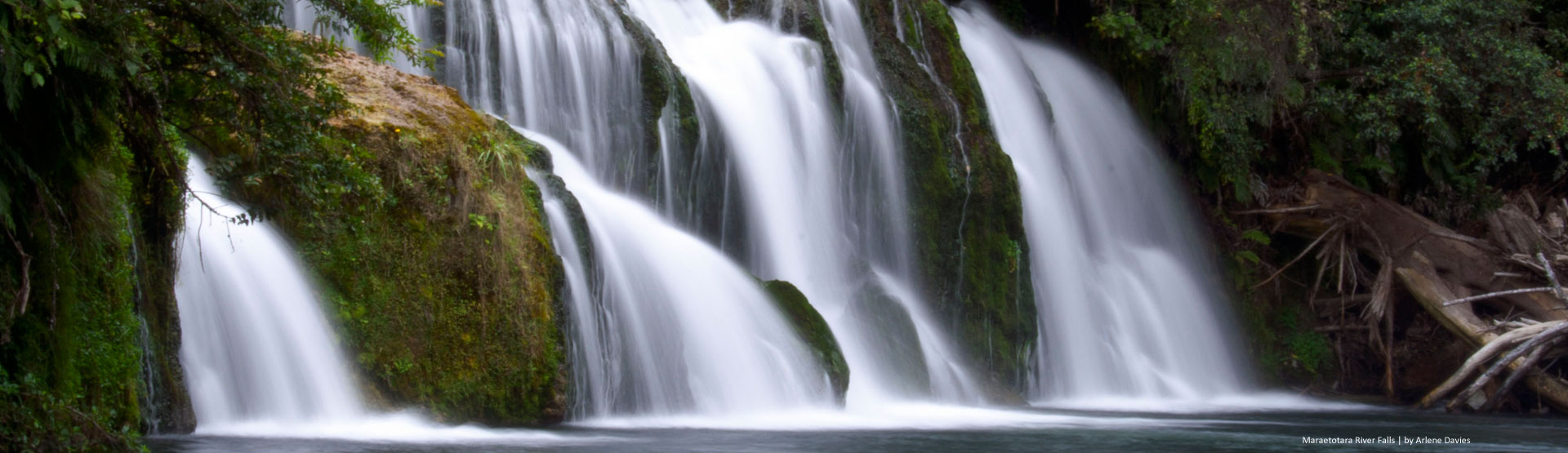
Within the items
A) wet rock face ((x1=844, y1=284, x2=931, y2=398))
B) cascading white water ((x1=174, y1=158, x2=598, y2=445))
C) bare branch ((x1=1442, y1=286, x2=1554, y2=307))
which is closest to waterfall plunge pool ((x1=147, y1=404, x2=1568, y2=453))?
cascading white water ((x1=174, y1=158, x2=598, y2=445))

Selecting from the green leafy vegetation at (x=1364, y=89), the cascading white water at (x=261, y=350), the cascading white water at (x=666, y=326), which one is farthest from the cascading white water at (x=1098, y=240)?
the cascading white water at (x=261, y=350)

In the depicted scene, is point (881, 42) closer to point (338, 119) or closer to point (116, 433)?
point (338, 119)

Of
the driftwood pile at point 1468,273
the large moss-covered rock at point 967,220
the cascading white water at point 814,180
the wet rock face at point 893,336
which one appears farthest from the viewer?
the driftwood pile at point 1468,273

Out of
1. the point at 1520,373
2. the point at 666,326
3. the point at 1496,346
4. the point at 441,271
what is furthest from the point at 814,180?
the point at 1520,373

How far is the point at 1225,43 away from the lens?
1625cm

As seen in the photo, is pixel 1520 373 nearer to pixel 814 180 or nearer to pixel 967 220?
pixel 967 220

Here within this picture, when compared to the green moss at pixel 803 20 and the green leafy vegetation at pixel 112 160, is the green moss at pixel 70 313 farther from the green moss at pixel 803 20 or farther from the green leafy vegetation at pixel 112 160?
the green moss at pixel 803 20

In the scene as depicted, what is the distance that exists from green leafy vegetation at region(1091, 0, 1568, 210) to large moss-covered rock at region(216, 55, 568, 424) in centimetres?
1064

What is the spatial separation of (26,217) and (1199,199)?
633 inches

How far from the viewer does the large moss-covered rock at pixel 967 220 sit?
1370 centimetres

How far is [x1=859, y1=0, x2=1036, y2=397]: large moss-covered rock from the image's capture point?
13695 millimetres

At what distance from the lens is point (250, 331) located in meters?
7.70

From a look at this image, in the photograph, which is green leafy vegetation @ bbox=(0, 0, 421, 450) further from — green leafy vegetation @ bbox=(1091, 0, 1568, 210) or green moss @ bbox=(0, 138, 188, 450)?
green leafy vegetation @ bbox=(1091, 0, 1568, 210)

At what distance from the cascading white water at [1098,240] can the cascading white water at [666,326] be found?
4.90 m
